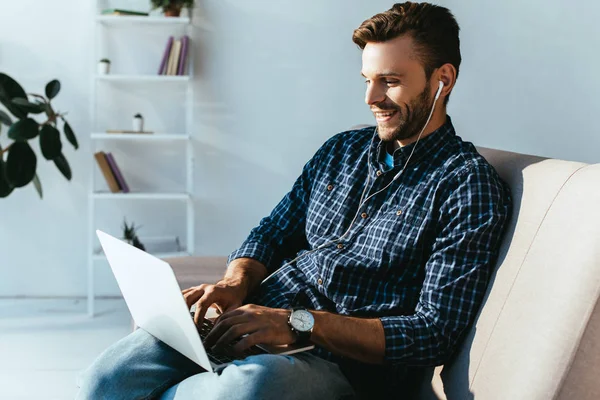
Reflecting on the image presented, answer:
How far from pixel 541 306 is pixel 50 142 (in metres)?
2.80

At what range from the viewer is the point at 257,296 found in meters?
1.88

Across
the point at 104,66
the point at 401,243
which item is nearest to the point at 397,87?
the point at 401,243

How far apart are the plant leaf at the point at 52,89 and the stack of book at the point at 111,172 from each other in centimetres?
34

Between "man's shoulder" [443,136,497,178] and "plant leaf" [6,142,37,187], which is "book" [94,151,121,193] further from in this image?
→ "man's shoulder" [443,136,497,178]

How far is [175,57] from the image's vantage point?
153 inches

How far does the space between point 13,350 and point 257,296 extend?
1846 millimetres

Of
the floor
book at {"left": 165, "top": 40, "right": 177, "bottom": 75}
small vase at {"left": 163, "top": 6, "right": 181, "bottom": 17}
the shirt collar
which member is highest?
the shirt collar

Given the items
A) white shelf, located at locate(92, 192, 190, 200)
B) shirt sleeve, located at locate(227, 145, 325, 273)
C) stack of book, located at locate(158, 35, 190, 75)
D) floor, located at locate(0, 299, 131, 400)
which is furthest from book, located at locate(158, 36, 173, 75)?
shirt sleeve, located at locate(227, 145, 325, 273)

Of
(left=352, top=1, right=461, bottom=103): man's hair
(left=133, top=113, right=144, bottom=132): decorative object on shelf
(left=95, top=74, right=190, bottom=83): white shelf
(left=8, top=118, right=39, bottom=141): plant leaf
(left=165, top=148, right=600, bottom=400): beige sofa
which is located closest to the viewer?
(left=165, top=148, right=600, bottom=400): beige sofa

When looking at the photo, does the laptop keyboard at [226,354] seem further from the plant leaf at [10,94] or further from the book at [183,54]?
the book at [183,54]

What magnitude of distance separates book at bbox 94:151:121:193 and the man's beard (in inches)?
93.5

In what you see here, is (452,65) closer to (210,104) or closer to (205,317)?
(205,317)

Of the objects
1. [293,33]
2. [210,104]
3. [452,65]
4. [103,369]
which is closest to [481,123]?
[293,33]

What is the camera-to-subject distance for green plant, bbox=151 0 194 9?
385cm
